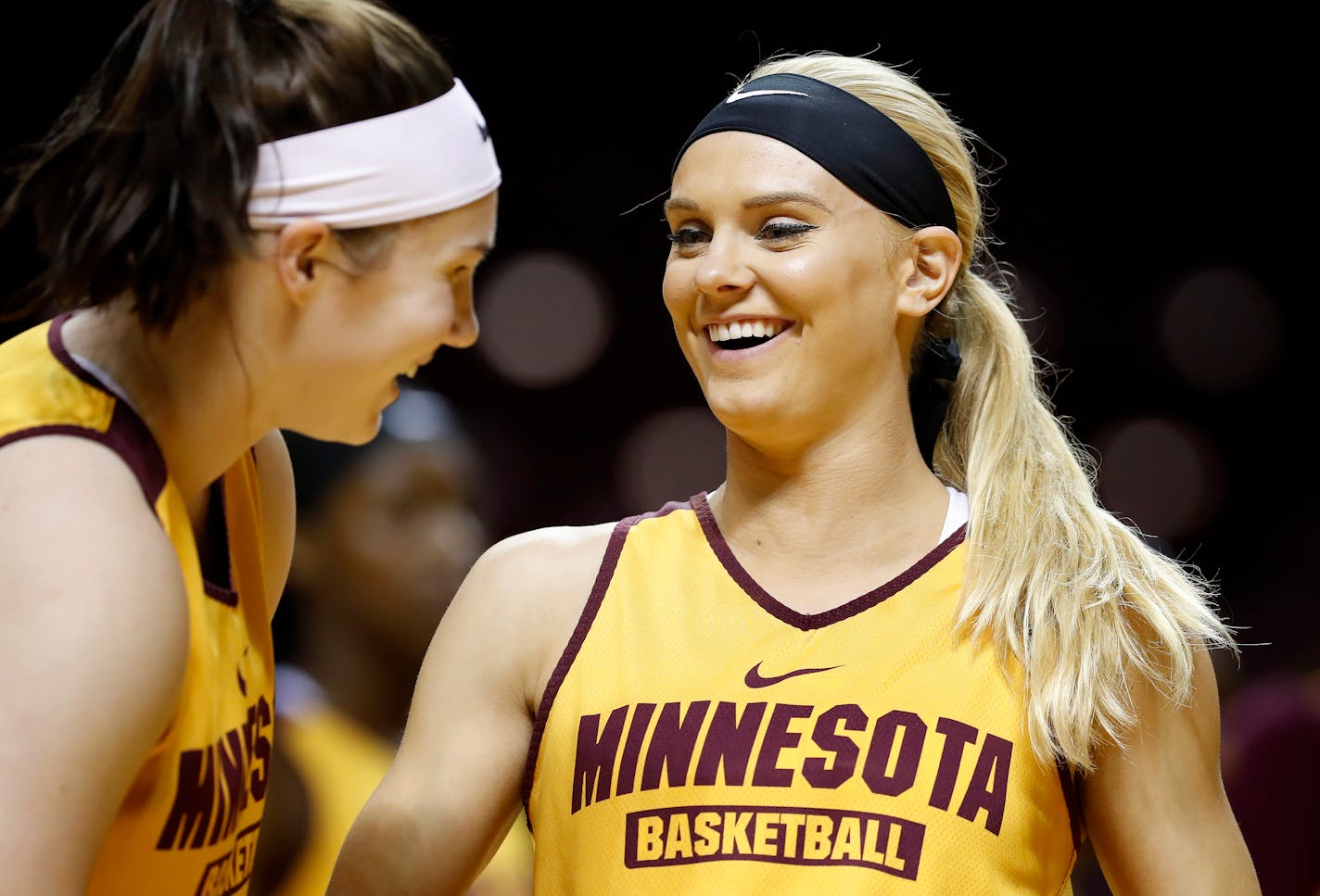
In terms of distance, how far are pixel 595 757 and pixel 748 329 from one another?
0.63 meters

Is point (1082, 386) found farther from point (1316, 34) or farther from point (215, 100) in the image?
point (215, 100)

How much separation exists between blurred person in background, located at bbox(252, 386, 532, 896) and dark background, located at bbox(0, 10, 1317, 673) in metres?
2.71

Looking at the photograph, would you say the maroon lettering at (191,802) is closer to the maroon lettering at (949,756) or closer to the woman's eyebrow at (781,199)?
the maroon lettering at (949,756)

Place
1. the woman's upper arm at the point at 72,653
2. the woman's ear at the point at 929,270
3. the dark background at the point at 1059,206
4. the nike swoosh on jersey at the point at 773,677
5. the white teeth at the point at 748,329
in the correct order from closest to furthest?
the woman's upper arm at the point at 72,653 < the nike swoosh on jersey at the point at 773,677 < the white teeth at the point at 748,329 < the woman's ear at the point at 929,270 < the dark background at the point at 1059,206

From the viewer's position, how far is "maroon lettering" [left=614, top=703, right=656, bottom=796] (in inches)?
79.1

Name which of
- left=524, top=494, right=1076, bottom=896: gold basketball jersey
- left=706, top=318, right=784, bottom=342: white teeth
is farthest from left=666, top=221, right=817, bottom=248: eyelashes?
left=524, top=494, right=1076, bottom=896: gold basketball jersey

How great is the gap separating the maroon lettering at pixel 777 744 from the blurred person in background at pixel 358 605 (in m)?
1.27

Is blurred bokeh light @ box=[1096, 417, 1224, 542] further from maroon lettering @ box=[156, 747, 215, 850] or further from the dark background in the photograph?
maroon lettering @ box=[156, 747, 215, 850]

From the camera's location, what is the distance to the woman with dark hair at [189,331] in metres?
1.34

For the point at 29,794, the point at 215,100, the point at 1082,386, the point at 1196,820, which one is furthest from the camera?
the point at 1082,386

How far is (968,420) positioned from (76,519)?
1.46 m

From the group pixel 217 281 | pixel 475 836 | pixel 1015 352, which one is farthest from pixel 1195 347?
pixel 217 281

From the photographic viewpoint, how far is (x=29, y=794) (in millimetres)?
1272

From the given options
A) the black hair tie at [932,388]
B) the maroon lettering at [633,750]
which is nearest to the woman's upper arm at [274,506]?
the maroon lettering at [633,750]
